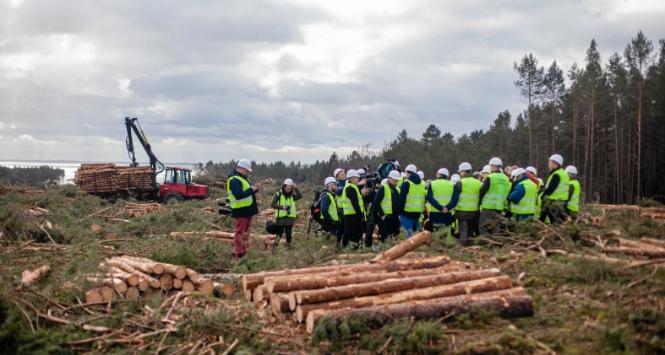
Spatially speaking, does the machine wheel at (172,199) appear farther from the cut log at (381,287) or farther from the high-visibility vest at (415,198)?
the cut log at (381,287)

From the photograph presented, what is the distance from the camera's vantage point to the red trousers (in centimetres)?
1220

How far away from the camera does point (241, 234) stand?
12297mm

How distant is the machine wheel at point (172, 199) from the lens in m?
30.6

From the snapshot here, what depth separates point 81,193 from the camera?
28750 millimetres

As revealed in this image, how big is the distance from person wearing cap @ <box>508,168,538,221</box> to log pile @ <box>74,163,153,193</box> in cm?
2455

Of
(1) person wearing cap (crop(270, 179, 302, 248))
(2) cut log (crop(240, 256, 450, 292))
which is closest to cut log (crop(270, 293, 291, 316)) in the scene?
(2) cut log (crop(240, 256, 450, 292))

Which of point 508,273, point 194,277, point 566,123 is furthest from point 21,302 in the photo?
point 566,123

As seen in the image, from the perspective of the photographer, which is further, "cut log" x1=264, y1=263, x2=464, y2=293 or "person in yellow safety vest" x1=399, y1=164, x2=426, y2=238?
"person in yellow safety vest" x1=399, y1=164, x2=426, y2=238

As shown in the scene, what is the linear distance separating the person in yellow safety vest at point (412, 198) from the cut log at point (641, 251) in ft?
12.1

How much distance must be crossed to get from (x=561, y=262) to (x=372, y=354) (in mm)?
3729

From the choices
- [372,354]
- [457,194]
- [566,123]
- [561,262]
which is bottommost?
[372,354]

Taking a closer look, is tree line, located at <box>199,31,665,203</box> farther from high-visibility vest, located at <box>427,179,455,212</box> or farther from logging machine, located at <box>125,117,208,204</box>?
high-visibility vest, located at <box>427,179,455,212</box>

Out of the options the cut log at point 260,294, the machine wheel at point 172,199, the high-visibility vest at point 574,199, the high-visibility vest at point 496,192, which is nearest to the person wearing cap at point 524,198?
the high-visibility vest at point 496,192

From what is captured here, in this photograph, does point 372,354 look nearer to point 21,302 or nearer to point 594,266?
point 594,266
